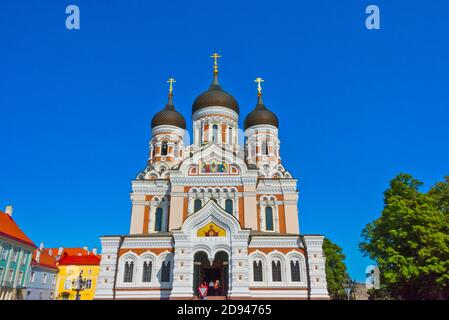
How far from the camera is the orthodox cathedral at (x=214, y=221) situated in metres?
23.1

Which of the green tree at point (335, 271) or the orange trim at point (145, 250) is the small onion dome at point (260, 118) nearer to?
the green tree at point (335, 271)

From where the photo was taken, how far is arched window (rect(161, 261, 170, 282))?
2377 cm

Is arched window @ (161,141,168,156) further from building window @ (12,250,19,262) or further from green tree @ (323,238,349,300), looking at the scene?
green tree @ (323,238,349,300)

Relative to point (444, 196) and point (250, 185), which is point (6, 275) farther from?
point (444, 196)

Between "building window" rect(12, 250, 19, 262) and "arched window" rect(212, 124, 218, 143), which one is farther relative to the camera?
"arched window" rect(212, 124, 218, 143)

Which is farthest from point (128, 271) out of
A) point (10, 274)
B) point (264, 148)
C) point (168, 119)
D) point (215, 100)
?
point (215, 100)

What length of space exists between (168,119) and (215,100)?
5.05 m

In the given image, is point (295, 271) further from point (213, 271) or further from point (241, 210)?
point (241, 210)

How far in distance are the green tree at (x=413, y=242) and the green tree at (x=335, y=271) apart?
43.1ft

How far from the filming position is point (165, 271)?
23969mm

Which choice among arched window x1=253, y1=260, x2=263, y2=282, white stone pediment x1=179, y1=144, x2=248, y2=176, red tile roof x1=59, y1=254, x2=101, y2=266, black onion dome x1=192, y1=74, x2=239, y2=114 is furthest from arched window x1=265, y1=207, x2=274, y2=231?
red tile roof x1=59, y1=254, x2=101, y2=266

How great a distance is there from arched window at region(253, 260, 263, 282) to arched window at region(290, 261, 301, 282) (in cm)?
210

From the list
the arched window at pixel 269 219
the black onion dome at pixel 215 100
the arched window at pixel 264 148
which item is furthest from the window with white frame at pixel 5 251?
the arched window at pixel 264 148
